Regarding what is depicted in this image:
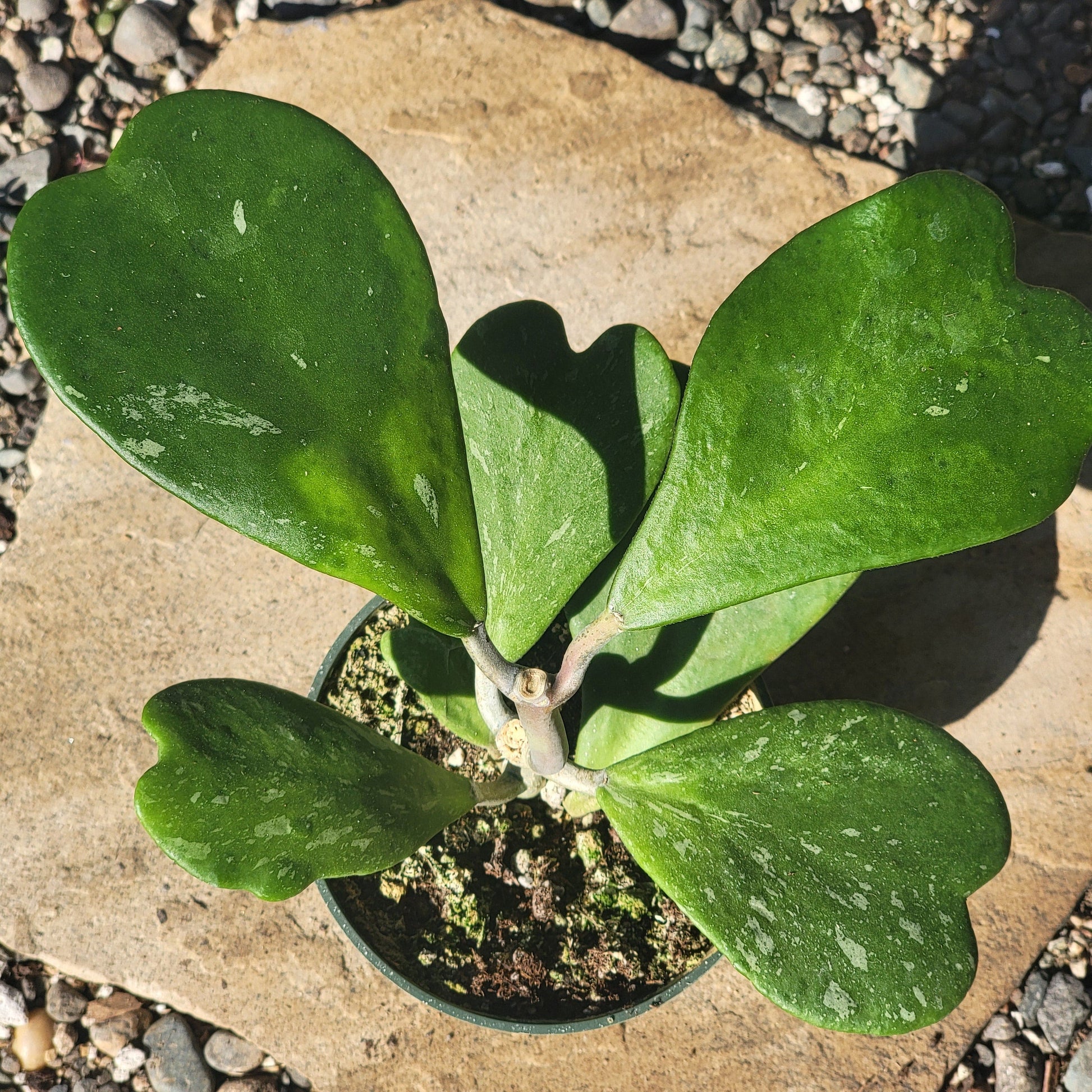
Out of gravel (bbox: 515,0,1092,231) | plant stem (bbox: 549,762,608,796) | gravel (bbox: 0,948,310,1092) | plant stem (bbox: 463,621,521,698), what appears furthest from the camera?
gravel (bbox: 515,0,1092,231)

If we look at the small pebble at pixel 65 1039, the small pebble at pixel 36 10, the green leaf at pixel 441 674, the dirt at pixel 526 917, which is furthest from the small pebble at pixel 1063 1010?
the small pebble at pixel 36 10

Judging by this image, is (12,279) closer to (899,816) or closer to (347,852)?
(347,852)

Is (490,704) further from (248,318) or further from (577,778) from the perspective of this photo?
(248,318)

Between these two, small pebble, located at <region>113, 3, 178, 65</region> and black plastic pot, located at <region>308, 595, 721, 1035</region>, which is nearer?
black plastic pot, located at <region>308, 595, 721, 1035</region>

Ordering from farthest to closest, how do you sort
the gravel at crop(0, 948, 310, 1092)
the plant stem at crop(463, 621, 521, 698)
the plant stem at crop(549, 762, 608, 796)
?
the gravel at crop(0, 948, 310, 1092) → the plant stem at crop(549, 762, 608, 796) → the plant stem at crop(463, 621, 521, 698)

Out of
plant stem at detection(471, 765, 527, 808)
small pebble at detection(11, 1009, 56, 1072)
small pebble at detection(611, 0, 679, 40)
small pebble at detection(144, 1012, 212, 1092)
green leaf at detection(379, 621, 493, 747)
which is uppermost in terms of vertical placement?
small pebble at detection(611, 0, 679, 40)

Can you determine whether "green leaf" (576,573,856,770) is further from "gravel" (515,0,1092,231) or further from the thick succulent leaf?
"gravel" (515,0,1092,231)

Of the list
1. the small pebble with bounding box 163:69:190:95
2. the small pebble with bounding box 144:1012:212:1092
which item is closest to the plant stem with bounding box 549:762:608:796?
the small pebble with bounding box 144:1012:212:1092

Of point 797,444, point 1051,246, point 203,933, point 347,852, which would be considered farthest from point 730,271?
point 203,933
